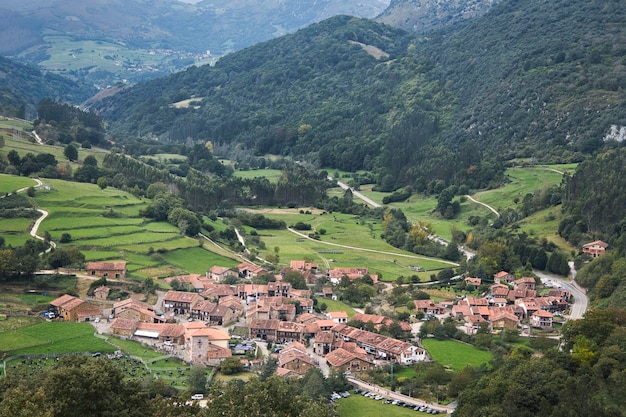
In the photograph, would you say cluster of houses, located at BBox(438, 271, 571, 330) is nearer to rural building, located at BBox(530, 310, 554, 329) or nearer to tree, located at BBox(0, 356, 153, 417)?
rural building, located at BBox(530, 310, 554, 329)

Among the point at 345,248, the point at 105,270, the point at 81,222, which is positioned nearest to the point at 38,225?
the point at 81,222

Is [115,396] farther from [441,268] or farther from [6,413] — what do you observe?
[441,268]

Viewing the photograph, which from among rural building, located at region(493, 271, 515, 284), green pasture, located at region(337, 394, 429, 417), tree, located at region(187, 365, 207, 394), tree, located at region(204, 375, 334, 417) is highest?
tree, located at region(204, 375, 334, 417)

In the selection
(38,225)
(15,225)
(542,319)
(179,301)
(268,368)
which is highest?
(15,225)

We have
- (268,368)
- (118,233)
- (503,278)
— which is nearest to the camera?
(268,368)

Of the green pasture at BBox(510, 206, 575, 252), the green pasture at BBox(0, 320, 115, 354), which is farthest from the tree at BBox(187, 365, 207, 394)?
the green pasture at BBox(510, 206, 575, 252)

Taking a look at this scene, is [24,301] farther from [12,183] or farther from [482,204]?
[482,204]

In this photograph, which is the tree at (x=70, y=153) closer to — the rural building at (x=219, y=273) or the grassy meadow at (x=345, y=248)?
the grassy meadow at (x=345, y=248)
